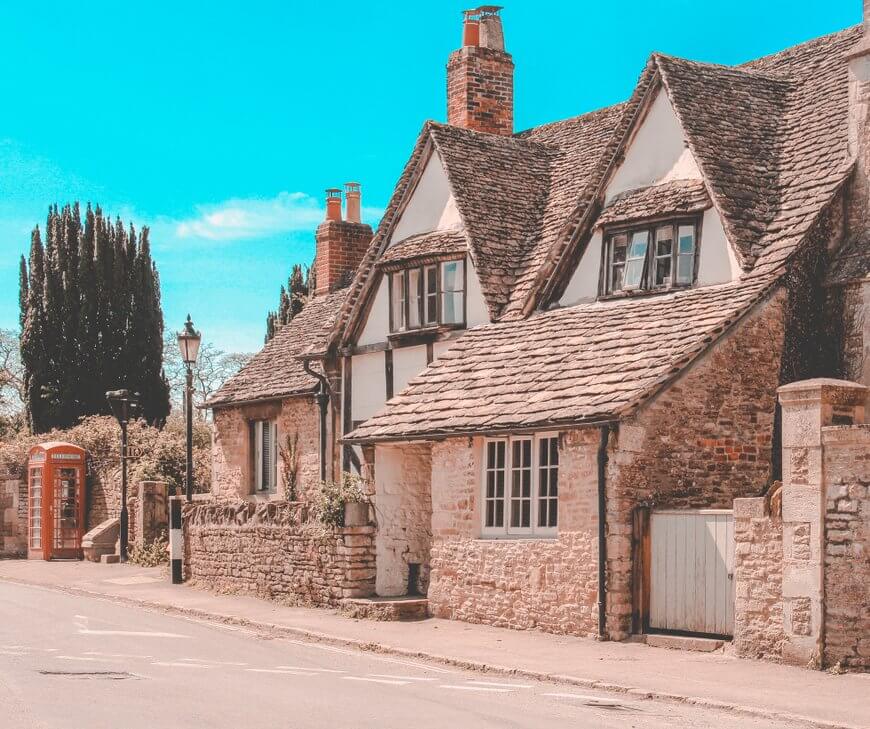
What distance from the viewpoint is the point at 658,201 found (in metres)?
20.3

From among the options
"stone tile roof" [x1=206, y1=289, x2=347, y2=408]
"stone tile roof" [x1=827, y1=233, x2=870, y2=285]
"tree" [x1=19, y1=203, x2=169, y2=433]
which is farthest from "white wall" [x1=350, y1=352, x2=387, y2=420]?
"tree" [x1=19, y1=203, x2=169, y2=433]

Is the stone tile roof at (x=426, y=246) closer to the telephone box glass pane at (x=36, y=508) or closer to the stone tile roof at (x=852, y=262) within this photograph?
the stone tile roof at (x=852, y=262)

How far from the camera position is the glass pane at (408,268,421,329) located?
24.1m

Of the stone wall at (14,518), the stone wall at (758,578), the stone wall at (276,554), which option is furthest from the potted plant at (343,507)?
the stone wall at (14,518)

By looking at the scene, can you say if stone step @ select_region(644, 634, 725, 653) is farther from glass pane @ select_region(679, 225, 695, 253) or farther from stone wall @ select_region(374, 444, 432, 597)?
glass pane @ select_region(679, 225, 695, 253)

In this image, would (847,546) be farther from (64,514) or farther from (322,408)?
(64,514)

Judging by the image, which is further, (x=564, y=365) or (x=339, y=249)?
(x=339, y=249)

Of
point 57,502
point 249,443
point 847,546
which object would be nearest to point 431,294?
point 249,443

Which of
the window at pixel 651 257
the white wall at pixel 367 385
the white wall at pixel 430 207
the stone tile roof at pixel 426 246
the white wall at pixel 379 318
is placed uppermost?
the white wall at pixel 430 207

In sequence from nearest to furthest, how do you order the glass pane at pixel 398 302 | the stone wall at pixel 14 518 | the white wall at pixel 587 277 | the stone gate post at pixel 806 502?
the stone gate post at pixel 806 502 < the white wall at pixel 587 277 < the glass pane at pixel 398 302 < the stone wall at pixel 14 518

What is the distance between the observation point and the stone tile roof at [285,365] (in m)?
28.3

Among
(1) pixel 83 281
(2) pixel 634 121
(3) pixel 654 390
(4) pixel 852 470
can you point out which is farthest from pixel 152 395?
(4) pixel 852 470

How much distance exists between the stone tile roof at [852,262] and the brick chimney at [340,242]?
15.7m

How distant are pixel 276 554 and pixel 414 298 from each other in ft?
18.0
